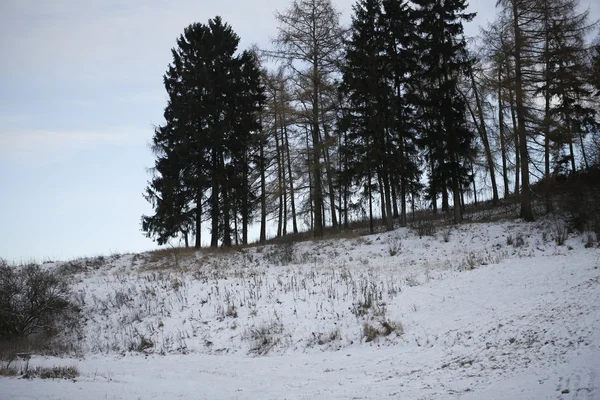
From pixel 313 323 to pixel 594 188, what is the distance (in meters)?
15.5

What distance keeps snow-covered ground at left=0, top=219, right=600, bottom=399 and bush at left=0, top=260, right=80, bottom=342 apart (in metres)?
0.79

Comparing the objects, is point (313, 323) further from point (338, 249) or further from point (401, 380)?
point (338, 249)

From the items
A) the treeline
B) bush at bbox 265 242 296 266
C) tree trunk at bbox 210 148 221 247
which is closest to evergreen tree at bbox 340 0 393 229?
the treeline

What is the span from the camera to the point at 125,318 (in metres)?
12.3

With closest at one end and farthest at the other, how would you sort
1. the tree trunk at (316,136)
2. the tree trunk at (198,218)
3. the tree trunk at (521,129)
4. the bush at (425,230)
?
1. the bush at (425,230)
2. the tree trunk at (521,129)
3. the tree trunk at (316,136)
4. the tree trunk at (198,218)

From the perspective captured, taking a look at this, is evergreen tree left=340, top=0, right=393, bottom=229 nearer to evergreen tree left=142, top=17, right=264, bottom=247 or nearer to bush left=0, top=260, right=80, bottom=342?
evergreen tree left=142, top=17, right=264, bottom=247

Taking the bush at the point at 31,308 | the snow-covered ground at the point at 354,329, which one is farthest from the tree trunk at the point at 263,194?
the bush at the point at 31,308

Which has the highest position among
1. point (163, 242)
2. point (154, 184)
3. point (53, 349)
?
point (154, 184)

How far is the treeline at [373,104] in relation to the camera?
19.6 meters

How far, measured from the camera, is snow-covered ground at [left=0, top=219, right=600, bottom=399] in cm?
591

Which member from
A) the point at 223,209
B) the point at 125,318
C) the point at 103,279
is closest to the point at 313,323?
the point at 125,318

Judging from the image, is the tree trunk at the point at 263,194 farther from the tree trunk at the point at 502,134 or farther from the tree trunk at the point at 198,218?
the tree trunk at the point at 502,134

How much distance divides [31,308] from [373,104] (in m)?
17.7

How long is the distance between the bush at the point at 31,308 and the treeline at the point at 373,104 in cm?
1029
